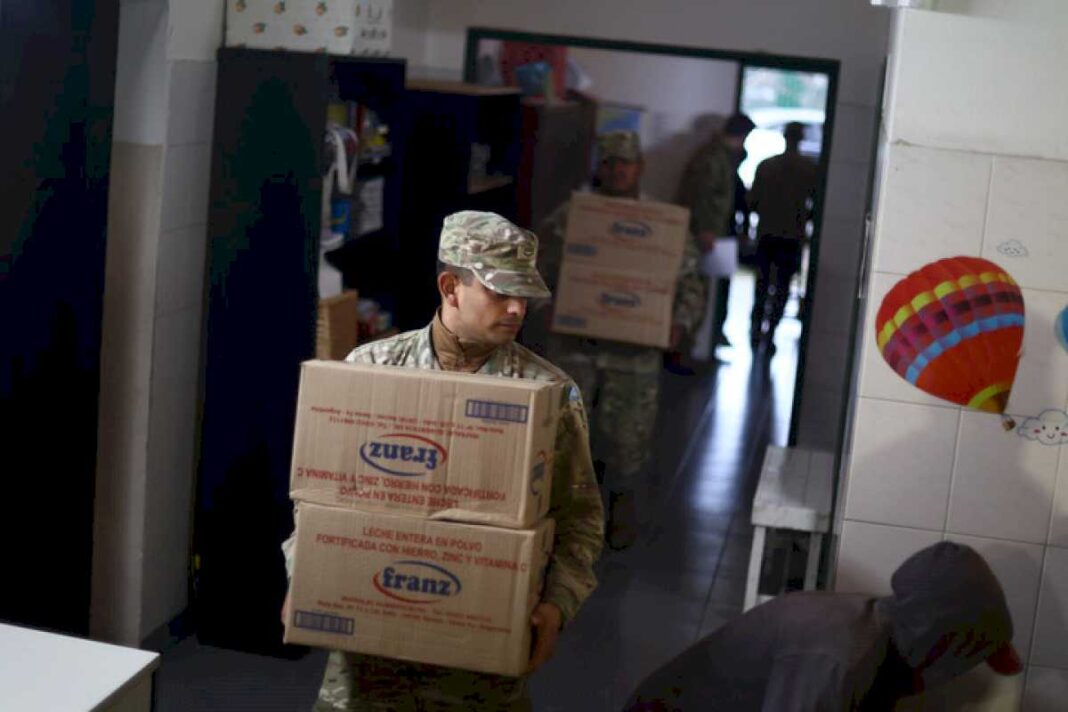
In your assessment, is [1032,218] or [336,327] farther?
[336,327]

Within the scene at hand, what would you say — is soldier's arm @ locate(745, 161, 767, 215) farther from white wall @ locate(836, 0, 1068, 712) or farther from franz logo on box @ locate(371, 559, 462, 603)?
franz logo on box @ locate(371, 559, 462, 603)

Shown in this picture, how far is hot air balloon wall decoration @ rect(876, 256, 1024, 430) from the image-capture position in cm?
340

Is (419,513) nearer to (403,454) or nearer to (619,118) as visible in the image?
(403,454)

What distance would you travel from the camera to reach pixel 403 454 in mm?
2594

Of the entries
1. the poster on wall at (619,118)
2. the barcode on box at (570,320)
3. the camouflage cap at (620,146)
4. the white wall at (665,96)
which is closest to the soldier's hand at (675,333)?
the barcode on box at (570,320)

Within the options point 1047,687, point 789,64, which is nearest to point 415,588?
point 1047,687

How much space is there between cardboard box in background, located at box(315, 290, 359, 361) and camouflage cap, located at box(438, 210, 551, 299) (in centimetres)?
173

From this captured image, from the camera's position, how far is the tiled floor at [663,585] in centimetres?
444

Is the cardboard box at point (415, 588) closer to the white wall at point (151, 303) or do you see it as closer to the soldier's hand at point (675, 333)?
the white wall at point (151, 303)

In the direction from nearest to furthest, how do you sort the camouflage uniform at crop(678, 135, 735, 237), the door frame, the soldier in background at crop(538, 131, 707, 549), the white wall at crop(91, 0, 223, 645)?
the white wall at crop(91, 0, 223, 645) < the soldier in background at crop(538, 131, 707, 549) < the door frame < the camouflage uniform at crop(678, 135, 735, 237)

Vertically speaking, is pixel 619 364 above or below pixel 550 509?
below

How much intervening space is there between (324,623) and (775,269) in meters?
7.11

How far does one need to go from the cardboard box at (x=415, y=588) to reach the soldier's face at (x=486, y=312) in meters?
0.45

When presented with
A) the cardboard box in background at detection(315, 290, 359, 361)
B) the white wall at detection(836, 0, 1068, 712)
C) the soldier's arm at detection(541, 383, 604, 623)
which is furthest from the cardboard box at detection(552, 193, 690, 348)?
the soldier's arm at detection(541, 383, 604, 623)
